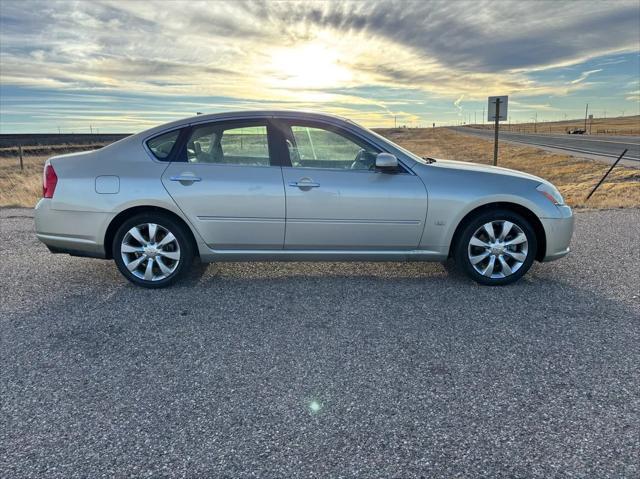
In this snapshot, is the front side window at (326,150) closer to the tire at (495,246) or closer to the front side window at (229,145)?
the front side window at (229,145)

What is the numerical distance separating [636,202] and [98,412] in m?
10.9

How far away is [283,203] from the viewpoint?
168 inches

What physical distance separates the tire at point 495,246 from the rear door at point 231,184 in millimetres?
1778

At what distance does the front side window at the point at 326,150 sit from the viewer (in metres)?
4.38

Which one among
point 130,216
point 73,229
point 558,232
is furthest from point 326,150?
point 73,229

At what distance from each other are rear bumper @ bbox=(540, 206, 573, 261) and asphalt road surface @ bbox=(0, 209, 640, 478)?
324mm

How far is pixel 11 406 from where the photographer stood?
2.58 meters

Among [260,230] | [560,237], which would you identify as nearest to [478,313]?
[560,237]

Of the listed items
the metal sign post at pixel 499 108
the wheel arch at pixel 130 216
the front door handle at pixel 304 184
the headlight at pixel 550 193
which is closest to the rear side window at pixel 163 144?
the wheel arch at pixel 130 216

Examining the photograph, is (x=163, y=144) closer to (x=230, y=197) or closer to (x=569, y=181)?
(x=230, y=197)

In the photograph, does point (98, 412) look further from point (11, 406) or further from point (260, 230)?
point (260, 230)

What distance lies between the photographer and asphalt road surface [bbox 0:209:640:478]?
2.18 m

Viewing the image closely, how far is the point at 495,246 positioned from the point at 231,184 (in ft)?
8.46

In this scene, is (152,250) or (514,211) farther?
(514,211)
